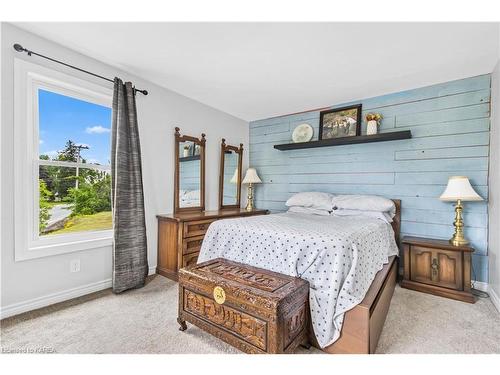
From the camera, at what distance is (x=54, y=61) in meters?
2.16

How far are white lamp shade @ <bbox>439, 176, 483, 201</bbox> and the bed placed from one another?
3.00 ft

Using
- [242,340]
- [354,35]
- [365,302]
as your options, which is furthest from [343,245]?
[354,35]

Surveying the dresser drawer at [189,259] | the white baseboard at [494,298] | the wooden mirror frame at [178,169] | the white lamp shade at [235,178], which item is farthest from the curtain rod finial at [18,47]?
the white baseboard at [494,298]

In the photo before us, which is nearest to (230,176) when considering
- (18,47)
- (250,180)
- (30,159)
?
(250,180)

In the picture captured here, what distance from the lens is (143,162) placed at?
9.52 ft

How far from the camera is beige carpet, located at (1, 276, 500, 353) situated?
1.60 metres

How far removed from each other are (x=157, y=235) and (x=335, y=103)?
9.99 feet

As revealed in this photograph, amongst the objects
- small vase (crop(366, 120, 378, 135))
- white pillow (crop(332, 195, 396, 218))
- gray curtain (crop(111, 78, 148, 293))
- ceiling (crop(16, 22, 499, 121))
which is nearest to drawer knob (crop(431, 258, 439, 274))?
white pillow (crop(332, 195, 396, 218))

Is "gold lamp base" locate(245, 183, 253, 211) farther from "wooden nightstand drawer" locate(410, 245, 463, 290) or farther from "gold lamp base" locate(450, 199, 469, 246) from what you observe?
"gold lamp base" locate(450, 199, 469, 246)

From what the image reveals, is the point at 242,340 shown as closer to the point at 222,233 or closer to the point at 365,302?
the point at 365,302

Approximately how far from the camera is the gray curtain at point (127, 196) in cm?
246

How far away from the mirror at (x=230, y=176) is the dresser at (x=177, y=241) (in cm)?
98

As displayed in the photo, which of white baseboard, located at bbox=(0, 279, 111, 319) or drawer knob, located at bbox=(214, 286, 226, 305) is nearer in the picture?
drawer knob, located at bbox=(214, 286, 226, 305)

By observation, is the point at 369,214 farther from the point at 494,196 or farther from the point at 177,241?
the point at 177,241
